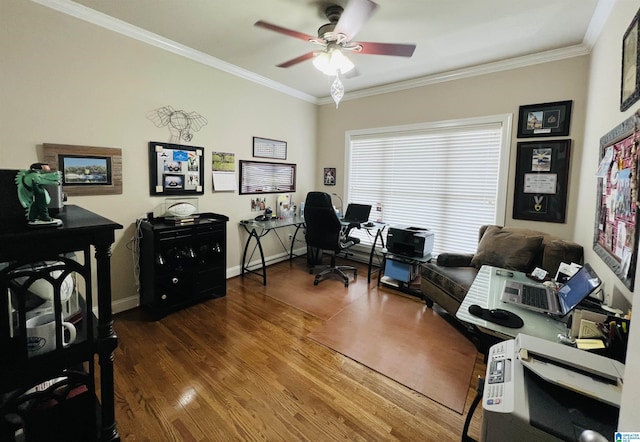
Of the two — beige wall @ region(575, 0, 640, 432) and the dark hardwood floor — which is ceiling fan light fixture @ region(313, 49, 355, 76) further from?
the dark hardwood floor

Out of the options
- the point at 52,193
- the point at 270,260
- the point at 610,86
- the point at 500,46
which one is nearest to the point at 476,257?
→ the point at 610,86

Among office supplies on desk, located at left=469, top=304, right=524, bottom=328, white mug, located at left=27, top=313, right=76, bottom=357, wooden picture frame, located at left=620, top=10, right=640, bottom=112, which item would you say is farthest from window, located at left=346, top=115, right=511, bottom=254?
white mug, located at left=27, top=313, right=76, bottom=357

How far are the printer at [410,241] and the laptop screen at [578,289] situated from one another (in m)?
1.67

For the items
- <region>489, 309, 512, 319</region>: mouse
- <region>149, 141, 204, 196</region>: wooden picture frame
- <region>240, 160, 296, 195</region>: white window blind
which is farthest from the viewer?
<region>240, 160, 296, 195</region>: white window blind

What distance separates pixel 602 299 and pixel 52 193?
2.88 meters

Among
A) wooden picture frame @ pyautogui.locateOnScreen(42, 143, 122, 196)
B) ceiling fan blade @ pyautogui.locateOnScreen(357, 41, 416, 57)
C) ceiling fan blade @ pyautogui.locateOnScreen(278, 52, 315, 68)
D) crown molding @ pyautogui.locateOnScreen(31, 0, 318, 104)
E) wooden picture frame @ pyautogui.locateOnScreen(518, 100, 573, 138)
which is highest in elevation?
crown molding @ pyautogui.locateOnScreen(31, 0, 318, 104)

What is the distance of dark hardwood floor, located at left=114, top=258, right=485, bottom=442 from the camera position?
155cm

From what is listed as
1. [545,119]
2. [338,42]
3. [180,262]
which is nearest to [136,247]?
[180,262]

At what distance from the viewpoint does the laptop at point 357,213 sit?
4.06 metres

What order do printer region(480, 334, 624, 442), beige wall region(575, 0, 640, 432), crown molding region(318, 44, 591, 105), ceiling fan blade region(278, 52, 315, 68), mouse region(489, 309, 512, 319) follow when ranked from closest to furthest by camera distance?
printer region(480, 334, 624, 442) < mouse region(489, 309, 512, 319) < beige wall region(575, 0, 640, 432) < ceiling fan blade region(278, 52, 315, 68) < crown molding region(318, 44, 591, 105)

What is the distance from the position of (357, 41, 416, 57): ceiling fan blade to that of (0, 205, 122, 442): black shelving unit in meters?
2.11

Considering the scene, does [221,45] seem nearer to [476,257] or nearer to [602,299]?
[476,257]

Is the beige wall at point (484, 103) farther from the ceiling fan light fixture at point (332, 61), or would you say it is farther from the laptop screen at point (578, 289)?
the ceiling fan light fixture at point (332, 61)

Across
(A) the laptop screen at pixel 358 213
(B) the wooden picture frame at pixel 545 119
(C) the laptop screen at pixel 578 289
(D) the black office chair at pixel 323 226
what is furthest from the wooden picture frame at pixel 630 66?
(A) the laptop screen at pixel 358 213
